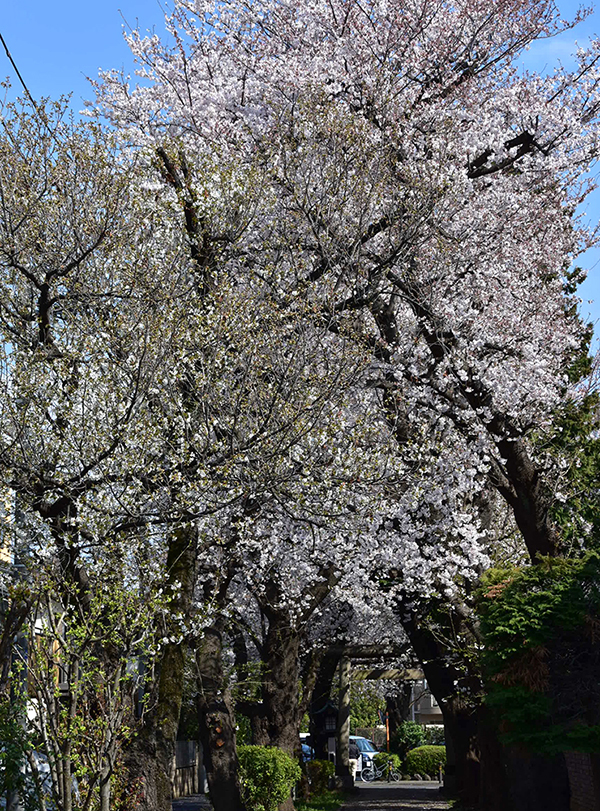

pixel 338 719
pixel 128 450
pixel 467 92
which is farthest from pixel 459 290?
pixel 338 719

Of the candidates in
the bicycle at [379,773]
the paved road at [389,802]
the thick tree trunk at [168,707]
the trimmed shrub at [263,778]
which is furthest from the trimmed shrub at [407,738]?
the thick tree trunk at [168,707]

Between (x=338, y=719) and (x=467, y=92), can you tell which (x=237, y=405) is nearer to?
(x=467, y=92)

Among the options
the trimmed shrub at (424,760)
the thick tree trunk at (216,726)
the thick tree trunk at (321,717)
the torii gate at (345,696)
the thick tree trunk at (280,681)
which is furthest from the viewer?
the trimmed shrub at (424,760)

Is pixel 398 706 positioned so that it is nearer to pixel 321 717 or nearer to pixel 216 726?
pixel 321 717

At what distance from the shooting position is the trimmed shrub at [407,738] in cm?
4569

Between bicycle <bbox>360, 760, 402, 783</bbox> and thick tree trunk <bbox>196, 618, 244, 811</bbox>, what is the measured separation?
2786 cm

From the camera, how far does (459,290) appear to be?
15.2 metres

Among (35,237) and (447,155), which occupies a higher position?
(447,155)

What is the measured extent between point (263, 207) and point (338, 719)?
22.0 metres

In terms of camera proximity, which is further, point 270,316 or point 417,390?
point 417,390

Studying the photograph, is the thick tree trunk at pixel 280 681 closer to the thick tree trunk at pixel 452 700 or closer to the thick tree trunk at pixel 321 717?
the thick tree trunk at pixel 452 700

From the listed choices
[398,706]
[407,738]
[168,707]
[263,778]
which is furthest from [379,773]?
[168,707]

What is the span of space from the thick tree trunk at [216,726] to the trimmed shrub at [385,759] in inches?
1102

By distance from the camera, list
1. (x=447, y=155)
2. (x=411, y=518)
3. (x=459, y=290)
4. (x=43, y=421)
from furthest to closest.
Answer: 1. (x=411, y=518)
2. (x=459, y=290)
3. (x=447, y=155)
4. (x=43, y=421)
